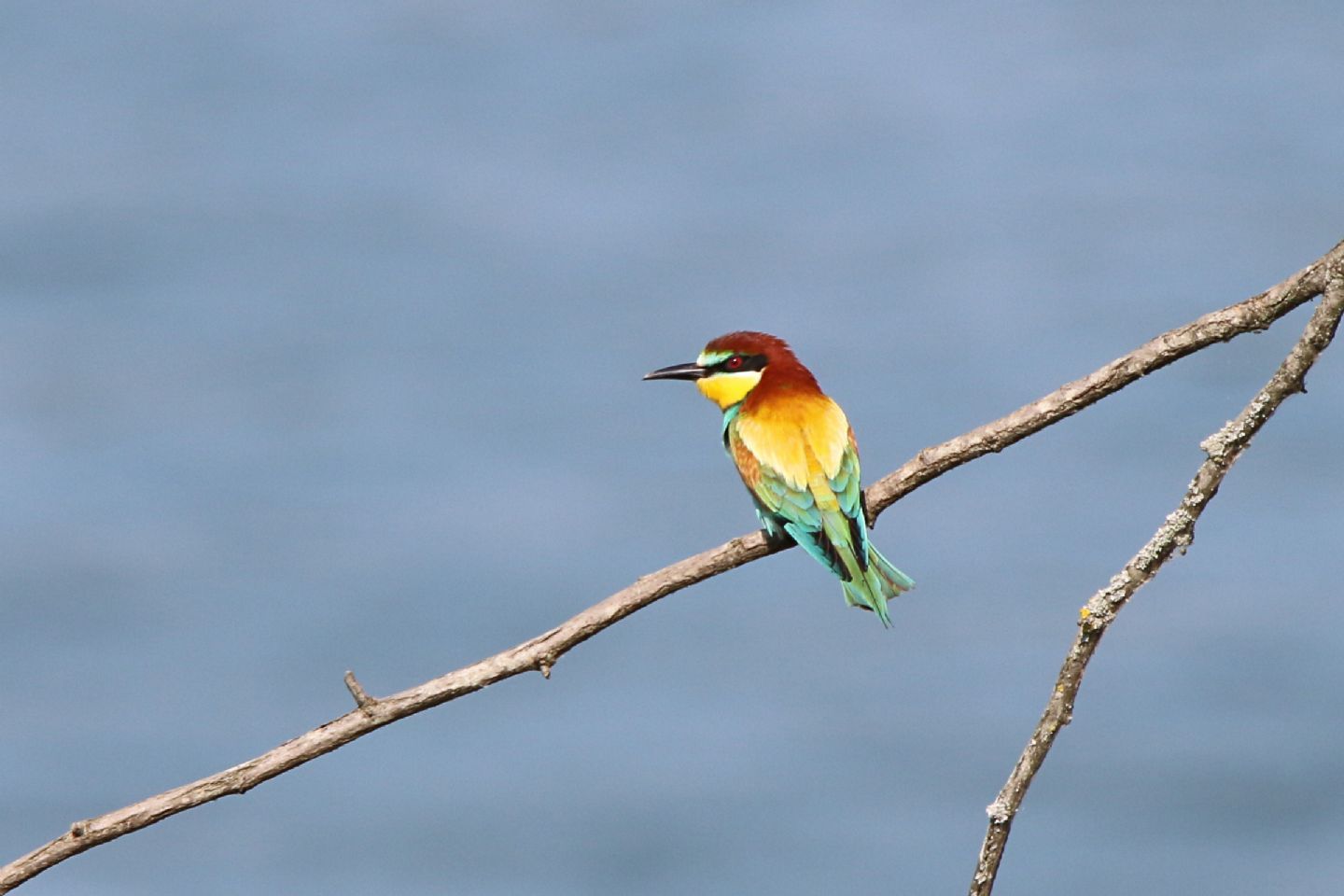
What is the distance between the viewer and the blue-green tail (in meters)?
3.57

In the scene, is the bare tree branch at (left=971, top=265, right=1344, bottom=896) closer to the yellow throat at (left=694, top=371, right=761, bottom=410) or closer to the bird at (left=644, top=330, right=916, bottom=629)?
the bird at (left=644, top=330, right=916, bottom=629)

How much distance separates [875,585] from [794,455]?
1.13 feet

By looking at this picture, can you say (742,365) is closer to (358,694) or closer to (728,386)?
(728,386)

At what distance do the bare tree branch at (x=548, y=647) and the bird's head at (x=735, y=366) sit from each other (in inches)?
55.2

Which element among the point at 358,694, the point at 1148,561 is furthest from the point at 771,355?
the point at 1148,561

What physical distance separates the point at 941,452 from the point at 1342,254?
2.34ft

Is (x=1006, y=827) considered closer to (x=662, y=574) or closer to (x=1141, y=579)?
(x=1141, y=579)

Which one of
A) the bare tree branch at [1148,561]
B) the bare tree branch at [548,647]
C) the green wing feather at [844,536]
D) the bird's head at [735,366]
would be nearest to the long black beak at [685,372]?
the bird's head at [735,366]

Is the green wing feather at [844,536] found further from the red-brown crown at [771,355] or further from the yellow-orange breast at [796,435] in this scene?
the red-brown crown at [771,355]

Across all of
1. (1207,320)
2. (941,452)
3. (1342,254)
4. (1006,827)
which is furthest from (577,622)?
(1342,254)

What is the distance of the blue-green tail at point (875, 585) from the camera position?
3570mm

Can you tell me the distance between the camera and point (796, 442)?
3777 mm

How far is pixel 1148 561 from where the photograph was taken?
7.26 ft

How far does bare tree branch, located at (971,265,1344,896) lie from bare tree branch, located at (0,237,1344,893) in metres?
0.17
